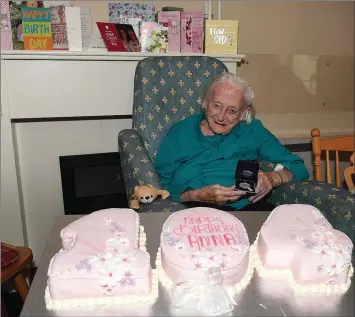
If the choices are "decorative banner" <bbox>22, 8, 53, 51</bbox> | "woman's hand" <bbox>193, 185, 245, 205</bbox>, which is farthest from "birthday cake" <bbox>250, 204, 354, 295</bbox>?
"decorative banner" <bbox>22, 8, 53, 51</bbox>

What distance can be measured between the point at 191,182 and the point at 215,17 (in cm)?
113

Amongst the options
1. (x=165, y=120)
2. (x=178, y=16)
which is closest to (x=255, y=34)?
(x=178, y=16)

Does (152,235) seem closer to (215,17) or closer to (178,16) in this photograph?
(178,16)

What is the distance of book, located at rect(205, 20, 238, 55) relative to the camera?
6.06 feet

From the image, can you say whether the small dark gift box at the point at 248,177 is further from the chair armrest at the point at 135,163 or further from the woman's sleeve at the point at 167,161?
the woman's sleeve at the point at 167,161

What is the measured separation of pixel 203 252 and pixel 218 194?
657 millimetres

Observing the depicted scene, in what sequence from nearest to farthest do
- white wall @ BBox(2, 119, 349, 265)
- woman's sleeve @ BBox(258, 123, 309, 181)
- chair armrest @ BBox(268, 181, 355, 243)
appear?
chair armrest @ BBox(268, 181, 355, 243)
woman's sleeve @ BBox(258, 123, 309, 181)
white wall @ BBox(2, 119, 349, 265)

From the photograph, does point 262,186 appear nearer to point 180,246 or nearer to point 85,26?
point 180,246

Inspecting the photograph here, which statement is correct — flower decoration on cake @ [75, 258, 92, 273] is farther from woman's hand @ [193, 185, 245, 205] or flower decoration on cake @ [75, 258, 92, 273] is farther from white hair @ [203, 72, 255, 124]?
white hair @ [203, 72, 255, 124]

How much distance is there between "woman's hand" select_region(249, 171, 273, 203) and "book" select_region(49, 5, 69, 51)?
3.37 ft

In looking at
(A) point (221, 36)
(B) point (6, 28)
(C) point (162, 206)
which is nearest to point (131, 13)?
(A) point (221, 36)

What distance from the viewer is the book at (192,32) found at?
183 centimetres

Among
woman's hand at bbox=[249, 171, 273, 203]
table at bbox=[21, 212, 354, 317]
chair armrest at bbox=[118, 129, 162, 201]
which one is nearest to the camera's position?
table at bbox=[21, 212, 354, 317]

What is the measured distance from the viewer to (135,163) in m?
1.44
